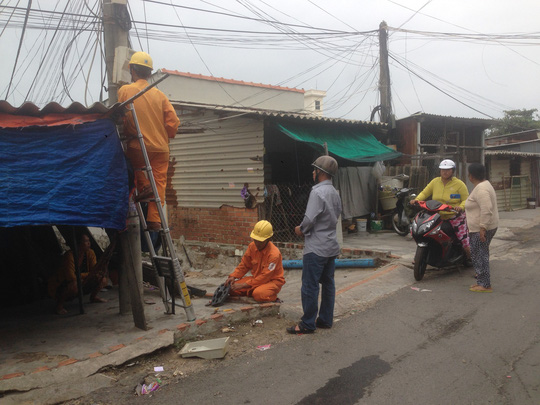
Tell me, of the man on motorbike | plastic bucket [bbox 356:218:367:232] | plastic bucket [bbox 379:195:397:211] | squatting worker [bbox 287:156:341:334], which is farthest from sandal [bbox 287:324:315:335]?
plastic bucket [bbox 379:195:397:211]

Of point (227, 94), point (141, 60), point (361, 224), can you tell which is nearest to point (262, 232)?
point (141, 60)

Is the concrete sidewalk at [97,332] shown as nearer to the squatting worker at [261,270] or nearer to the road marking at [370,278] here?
the road marking at [370,278]

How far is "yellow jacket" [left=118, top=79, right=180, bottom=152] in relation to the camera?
4510 mm

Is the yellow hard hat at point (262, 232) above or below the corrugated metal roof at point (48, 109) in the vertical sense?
below

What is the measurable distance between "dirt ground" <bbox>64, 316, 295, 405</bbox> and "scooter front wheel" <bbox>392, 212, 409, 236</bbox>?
21.9 feet

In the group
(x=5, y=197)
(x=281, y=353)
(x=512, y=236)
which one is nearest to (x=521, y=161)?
(x=512, y=236)

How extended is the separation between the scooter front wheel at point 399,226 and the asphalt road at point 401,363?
17.1ft

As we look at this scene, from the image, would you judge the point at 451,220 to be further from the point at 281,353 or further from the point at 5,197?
the point at 5,197

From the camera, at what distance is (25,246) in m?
6.48

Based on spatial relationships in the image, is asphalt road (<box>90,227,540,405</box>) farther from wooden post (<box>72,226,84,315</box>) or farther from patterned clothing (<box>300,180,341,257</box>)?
wooden post (<box>72,226,84,315</box>)

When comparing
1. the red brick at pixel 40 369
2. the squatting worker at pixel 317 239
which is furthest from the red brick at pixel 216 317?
the red brick at pixel 40 369

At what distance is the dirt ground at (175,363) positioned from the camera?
11.2 ft

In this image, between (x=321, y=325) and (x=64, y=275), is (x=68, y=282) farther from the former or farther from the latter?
(x=321, y=325)

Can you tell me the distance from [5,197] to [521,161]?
21.0 metres
